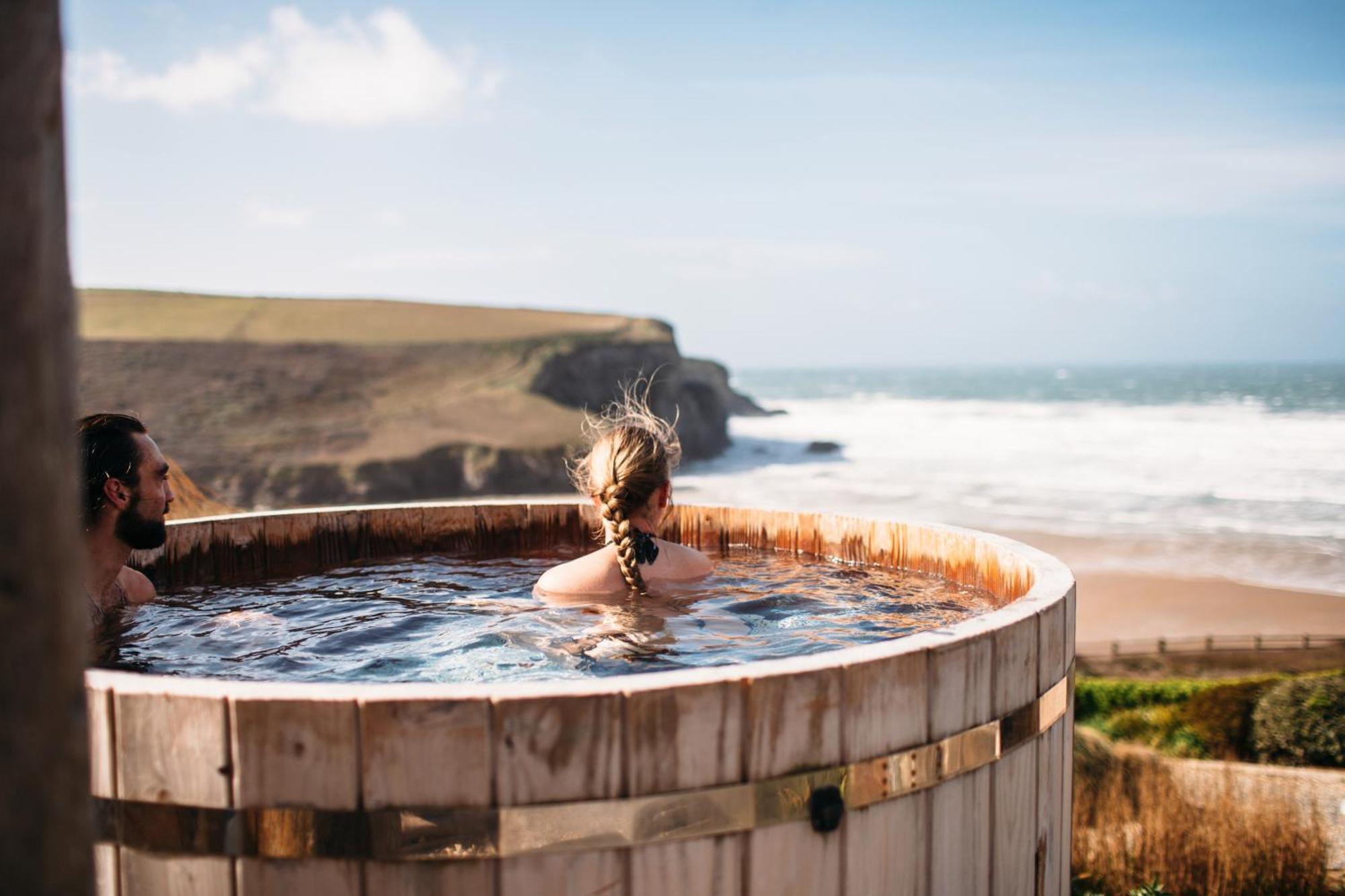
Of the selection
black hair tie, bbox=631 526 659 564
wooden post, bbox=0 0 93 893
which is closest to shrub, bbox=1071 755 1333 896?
black hair tie, bbox=631 526 659 564

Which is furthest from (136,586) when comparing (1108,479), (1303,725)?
(1108,479)

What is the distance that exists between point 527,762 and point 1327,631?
17.6 metres

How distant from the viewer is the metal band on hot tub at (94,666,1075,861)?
1.91 meters

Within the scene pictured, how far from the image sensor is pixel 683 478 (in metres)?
39.4

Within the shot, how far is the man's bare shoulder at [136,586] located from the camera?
13.0 ft

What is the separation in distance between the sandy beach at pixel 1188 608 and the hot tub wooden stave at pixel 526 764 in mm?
14871

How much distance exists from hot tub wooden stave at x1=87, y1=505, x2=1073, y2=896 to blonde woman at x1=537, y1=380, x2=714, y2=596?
1773mm

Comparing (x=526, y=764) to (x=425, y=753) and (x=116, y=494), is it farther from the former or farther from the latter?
(x=116, y=494)

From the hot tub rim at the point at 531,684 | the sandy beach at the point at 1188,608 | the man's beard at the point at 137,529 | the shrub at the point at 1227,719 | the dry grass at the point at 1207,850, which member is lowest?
the sandy beach at the point at 1188,608

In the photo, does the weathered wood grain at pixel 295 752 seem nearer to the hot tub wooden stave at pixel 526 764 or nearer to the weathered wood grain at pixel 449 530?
the hot tub wooden stave at pixel 526 764

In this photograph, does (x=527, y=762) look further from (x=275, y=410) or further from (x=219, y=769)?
(x=275, y=410)

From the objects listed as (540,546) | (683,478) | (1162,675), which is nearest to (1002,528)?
(1162,675)

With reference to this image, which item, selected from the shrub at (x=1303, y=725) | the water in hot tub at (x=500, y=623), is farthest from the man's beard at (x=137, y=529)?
the shrub at (x=1303, y=725)

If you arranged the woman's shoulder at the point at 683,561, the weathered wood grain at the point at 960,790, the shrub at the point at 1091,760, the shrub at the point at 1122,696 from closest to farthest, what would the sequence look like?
the weathered wood grain at the point at 960,790 < the woman's shoulder at the point at 683,561 < the shrub at the point at 1091,760 < the shrub at the point at 1122,696
